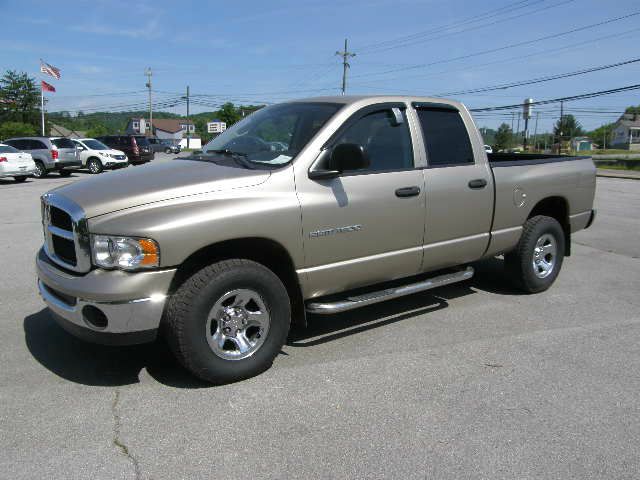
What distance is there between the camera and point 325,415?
10.8ft

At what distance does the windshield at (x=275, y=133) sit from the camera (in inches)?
163

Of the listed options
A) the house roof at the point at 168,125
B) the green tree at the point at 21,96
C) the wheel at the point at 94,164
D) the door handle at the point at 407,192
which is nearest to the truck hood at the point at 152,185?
the door handle at the point at 407,192

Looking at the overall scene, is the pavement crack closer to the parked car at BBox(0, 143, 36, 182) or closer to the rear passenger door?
the rear passenger door

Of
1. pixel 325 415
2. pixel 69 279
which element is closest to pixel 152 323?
pixel 69 279

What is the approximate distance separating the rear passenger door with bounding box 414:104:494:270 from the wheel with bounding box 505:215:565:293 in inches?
25.5

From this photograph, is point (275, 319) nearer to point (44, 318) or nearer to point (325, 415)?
point (325, 415)

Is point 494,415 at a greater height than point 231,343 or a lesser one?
lesser

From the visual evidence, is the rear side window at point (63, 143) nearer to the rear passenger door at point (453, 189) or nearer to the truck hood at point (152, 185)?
the truck hood at point (152, 185)

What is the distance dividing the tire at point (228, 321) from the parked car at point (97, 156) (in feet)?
77.2

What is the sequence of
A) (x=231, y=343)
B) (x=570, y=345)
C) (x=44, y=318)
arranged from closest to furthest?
(x=231, y=343) < (x=570, y=345) < (x=44, y=318)

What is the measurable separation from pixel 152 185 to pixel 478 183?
9.32 feet

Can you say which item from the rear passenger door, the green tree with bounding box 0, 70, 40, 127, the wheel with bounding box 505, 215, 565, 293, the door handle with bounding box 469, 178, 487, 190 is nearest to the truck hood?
the rear passenger door

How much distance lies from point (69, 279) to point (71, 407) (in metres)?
0.77

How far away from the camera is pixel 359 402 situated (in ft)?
11.3
